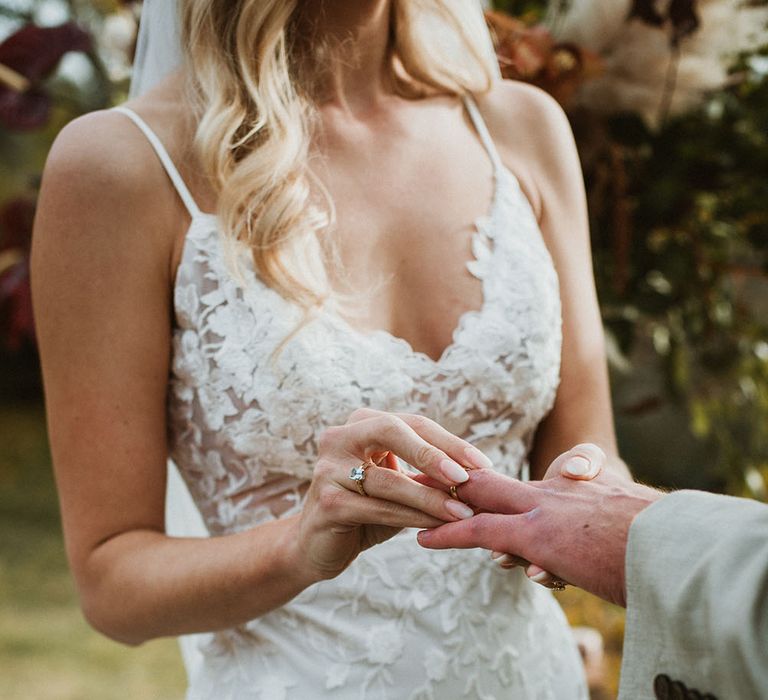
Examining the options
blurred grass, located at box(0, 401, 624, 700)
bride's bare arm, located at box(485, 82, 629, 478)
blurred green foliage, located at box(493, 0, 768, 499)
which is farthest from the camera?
blurred grass, located at box(0, 401, 624, 700)

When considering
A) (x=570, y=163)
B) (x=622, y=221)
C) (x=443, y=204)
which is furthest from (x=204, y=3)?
(x=622, y=221)

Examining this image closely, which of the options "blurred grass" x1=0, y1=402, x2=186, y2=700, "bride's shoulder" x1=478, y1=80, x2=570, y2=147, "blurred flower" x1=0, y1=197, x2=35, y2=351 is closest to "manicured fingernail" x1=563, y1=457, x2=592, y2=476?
"bride's shoulder" x1=478, y1=80, x2=570, y2=147

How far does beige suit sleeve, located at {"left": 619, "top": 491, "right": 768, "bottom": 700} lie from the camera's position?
820 mm

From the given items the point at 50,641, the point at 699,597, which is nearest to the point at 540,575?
the point at 699,597

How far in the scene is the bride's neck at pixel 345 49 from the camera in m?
1.70

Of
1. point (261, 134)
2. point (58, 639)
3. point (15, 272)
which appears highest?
point (261, 134)

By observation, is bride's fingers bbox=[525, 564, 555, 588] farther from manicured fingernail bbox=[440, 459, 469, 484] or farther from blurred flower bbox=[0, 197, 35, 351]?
blurred flower bbox=[0, 197, 35, 351]

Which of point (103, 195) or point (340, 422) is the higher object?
point (103, 195)

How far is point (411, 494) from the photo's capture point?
→ 1121 millimetres

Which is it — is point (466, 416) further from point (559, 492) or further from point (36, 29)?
point (36, 29)

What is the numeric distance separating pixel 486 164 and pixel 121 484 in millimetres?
877

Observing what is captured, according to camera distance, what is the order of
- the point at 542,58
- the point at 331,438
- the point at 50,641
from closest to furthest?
the point at 331,438 → the point at 542,58 → the point at 50,641

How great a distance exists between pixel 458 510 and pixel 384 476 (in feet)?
0.31

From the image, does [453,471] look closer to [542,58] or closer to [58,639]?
[542,58]
